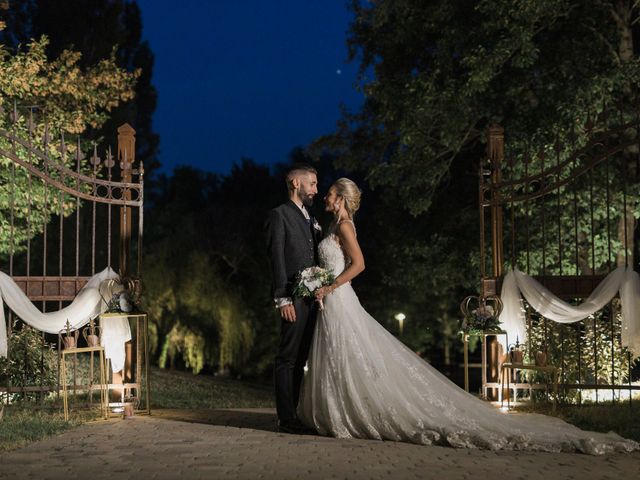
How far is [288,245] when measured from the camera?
7.00 meters

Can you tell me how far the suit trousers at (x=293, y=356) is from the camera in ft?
22.3

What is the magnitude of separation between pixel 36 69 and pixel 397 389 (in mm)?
7486

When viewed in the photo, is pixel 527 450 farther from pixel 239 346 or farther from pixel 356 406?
pixel 239 346

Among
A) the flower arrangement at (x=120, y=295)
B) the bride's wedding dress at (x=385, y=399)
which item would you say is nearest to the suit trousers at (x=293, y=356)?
the bride's wedding dress at (x=385, y=399)

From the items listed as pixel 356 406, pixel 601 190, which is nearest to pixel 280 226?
pixel 356 406

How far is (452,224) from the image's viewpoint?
53.8ft

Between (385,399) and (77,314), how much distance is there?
3647 millimetres

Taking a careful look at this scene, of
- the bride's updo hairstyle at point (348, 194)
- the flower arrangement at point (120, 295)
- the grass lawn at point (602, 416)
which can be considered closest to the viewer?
the bride's updo hairstyle at point (348, 194)

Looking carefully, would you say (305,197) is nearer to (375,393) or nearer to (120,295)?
(375,393)

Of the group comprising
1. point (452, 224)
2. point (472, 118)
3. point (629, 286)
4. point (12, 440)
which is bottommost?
point (12, 440)

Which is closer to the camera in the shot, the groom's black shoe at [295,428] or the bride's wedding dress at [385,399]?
the bride's wedding dress at [385,399]

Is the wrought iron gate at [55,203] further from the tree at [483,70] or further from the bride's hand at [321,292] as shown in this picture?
the tree at [483,70]

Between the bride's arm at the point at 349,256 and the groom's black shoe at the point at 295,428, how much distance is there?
3.24 feet

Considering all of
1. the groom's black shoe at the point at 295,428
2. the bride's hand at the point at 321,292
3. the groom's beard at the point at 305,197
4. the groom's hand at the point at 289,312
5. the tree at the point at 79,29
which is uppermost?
the tree at the point at 79,29
